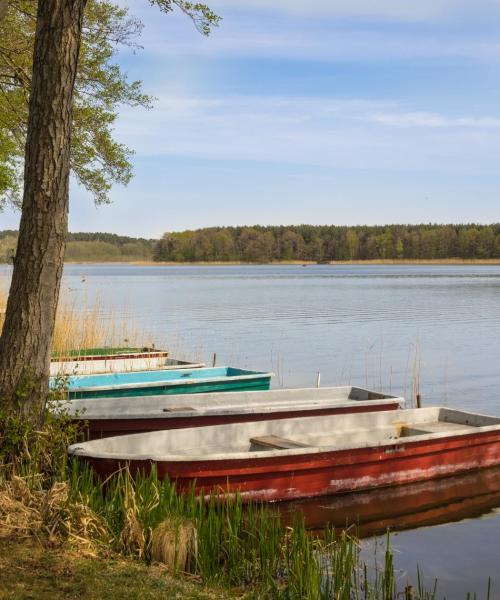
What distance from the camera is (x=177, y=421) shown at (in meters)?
9.55

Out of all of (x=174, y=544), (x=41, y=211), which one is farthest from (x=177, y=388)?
(x=174, y=544)

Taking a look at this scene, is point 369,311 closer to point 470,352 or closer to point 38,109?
point 470,352

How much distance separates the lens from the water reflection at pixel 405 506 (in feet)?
26.9

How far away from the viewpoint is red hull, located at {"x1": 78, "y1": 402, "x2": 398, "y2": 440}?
9.23 m

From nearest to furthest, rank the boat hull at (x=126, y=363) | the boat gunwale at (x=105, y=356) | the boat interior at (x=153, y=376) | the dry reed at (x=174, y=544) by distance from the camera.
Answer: the dry reed at (x=174, y=544)
the boat interior at (x=153, y=376)
the boat gunwale at (x=105, y=356)
the boat hull at (x=126, y=363)

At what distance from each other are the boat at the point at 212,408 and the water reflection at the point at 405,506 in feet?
5.59

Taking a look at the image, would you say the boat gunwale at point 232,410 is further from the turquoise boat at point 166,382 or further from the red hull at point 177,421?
the turquoise boat at point 166,382

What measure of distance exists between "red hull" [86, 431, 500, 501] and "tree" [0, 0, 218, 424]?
1015 millimetres

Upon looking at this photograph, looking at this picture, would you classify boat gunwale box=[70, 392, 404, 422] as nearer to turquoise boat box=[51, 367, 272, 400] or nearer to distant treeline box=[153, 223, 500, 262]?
turquoise boat box=[51, 367, 272, 400]

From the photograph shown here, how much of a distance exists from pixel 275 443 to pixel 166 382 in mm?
3564

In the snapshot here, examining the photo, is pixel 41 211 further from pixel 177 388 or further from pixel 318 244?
pixel 318 244

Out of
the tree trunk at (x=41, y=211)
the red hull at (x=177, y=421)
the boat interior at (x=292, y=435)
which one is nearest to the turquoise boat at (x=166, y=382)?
the red hull at (x=177, y=421)

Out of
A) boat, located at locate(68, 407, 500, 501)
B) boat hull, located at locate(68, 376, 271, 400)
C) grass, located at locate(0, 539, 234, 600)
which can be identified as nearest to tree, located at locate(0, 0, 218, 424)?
boat, located at locate(68, 407, 500, 501)

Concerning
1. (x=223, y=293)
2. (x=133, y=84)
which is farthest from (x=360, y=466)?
(x=223, y=293)
